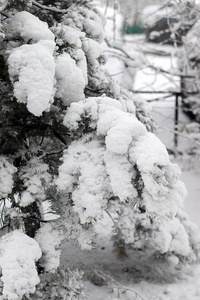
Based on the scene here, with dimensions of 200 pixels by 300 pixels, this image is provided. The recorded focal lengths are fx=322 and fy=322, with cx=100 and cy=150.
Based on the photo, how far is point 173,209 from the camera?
158 cm

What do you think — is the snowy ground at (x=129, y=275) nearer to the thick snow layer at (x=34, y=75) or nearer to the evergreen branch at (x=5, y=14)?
the thick snow layer at (x=34, y=75)

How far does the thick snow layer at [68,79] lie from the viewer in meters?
2.00

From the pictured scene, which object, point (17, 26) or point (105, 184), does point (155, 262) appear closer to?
point (105, 184)

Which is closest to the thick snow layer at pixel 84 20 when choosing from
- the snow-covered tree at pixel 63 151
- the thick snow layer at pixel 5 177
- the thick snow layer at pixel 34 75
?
the snow-covered tree at pixel 63 151

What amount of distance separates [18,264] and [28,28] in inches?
57.6

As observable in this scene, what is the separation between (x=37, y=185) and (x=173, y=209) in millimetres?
926

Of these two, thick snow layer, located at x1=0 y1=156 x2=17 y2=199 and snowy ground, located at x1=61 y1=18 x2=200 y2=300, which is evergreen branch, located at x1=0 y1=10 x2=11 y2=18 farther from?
snowy ground, located at x1=61 y1=18 x2=200 y2=300

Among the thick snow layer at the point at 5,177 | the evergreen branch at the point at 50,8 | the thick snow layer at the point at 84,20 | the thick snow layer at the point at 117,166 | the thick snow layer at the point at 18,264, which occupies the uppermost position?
the evergreen branch at the point at 50,8

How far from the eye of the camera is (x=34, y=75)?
5.80 ft

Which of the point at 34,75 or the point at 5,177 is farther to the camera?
the point at 5,177

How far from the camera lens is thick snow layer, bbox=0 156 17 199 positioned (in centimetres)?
196

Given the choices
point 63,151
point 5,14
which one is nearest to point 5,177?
point 63,151

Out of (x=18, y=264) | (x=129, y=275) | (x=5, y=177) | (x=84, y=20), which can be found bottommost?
(x=129, y=275)

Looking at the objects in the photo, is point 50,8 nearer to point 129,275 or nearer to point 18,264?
point 18,264
